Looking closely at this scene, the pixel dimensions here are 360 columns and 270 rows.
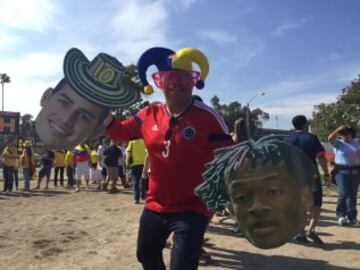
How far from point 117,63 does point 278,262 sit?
3953 mm

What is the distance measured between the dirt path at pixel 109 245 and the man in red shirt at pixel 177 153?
2595mm

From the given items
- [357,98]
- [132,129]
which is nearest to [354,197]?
[132,129]

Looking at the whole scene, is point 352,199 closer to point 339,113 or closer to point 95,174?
point 95,174

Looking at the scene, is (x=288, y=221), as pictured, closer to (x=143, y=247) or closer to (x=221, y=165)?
(x=221, y=165)

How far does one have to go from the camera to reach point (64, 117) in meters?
3.16

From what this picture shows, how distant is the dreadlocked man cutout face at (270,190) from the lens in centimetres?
206

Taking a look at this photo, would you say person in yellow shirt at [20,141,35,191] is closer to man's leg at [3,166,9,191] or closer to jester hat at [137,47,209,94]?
man's leg at [3,166,9,191]

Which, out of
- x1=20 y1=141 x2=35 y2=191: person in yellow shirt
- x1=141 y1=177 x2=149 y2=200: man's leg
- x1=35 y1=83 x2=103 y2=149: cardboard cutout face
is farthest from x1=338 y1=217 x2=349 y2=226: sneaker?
x1=20 y1=141 x2=35 y2=191: person in yellow shirt

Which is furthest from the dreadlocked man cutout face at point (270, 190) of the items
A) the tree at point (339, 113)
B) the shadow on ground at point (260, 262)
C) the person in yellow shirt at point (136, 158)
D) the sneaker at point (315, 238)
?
the tree at point (339, 113)

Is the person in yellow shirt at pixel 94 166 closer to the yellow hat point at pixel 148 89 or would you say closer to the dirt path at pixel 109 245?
the dirt path at pixel 109 245

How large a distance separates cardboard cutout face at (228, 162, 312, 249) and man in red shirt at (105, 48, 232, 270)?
138 cm

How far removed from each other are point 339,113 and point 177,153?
41953 mm

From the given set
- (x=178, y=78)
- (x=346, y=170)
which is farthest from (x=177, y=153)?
(x=346, y=170)

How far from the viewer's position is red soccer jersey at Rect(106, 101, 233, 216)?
140 inches
